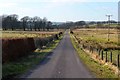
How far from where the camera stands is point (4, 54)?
24.1 meters

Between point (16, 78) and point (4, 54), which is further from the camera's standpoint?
point (4, 54)

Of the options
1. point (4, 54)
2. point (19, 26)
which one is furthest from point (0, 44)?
point (19, 26)

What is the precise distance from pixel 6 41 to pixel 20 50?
15.5ft

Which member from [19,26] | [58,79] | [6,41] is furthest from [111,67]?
[19,26]

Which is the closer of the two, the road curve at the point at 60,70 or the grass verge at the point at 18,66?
the road curve at the point at 60,70

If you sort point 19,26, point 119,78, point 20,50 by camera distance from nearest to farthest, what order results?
point 119,78
point 20,50
point 19,26

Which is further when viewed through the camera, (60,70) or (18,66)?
(18,66)

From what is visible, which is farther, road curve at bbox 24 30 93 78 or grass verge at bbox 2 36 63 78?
grass verge at bbox 2 36 63 78

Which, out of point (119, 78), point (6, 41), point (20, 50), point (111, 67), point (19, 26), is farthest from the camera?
point (19, 26)

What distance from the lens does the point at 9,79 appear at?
50.9 ft

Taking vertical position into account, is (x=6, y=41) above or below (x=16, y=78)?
above

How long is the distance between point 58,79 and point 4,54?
9915 millimetres

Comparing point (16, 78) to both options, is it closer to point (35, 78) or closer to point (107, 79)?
point (35, 78)

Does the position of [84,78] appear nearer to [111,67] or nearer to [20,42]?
[111,67]
